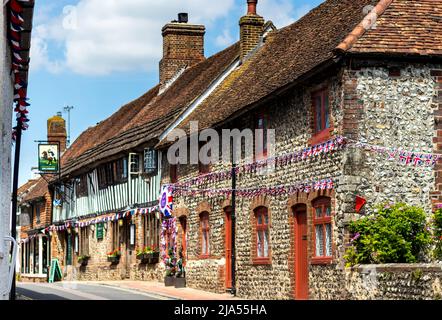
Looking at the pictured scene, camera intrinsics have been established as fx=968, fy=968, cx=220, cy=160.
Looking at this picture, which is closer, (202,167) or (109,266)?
Result: (202,167)

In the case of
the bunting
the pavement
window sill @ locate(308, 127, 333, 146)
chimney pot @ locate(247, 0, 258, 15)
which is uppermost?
chimney pot @ locate(247, 0, 258, 15)

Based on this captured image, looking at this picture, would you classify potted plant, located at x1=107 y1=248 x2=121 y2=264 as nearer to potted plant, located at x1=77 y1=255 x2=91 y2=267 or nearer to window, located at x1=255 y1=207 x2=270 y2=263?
potted plant, located at x1=77 y1=255 x2=91 y2=267

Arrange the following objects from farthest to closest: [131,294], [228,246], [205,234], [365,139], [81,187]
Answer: [81,187]
[205,234]
[228,246]
[131,294]
[365,139]

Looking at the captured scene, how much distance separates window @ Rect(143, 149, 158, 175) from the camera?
1347 inches

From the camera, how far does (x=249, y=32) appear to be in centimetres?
3209

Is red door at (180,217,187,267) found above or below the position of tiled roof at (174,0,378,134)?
below

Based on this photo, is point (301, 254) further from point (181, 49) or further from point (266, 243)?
point (181, 49)

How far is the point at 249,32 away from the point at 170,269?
8.26m

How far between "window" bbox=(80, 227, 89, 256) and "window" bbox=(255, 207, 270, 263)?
841 inches

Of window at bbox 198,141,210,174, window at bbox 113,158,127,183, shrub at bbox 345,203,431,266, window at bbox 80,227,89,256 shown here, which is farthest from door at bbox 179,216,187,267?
window at bbox 80,227,89,256

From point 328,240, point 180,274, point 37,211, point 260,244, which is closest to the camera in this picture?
point 328,240

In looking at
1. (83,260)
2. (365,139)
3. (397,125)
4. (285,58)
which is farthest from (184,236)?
(83,260)

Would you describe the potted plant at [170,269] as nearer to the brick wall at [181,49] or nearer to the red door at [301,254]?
the red door at [301,254]

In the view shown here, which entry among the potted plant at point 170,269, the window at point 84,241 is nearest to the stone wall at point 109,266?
the window at point 84,241
